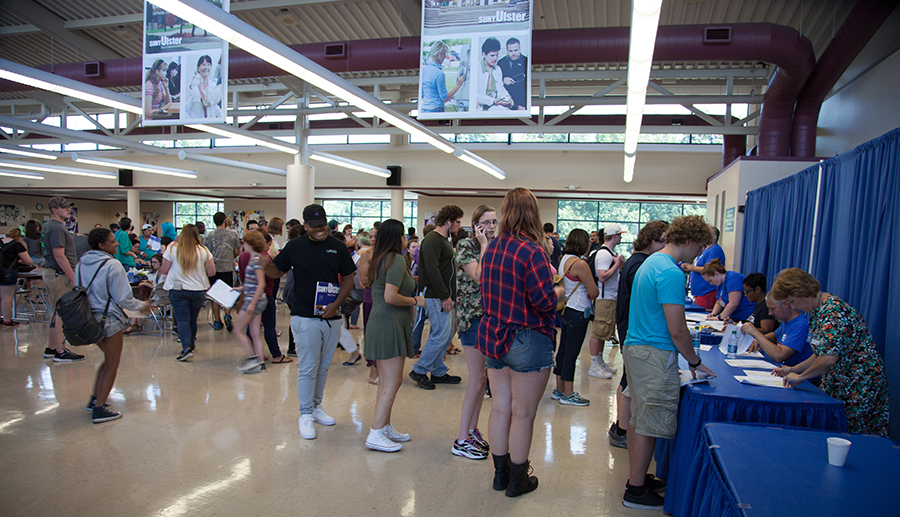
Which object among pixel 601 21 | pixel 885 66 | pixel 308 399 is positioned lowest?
pixel 308 399

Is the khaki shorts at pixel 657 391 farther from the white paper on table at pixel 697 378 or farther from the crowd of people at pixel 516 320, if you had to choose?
the white paper on table at pixel 697 378

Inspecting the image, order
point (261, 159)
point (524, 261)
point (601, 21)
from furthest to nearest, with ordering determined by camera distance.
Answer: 1. point (261, 159)
2. point (601, 21)
3. point (524, 261)

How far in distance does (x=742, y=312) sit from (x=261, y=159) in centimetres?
1349

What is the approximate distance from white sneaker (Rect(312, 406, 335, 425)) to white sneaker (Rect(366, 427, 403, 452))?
1.70 feet

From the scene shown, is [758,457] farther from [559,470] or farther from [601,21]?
[601,21]

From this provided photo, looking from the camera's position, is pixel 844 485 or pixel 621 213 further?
pixel 621 213

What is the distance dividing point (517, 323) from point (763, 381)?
1.30 metres

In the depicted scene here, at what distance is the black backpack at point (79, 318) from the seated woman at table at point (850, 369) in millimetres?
4206

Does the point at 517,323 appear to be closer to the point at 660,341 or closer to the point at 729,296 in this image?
the point at 660,341

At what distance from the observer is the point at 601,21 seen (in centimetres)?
794

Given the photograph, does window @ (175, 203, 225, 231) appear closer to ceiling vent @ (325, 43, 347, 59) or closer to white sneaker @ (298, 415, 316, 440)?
ceiling vent @ (325, 43, 347, 59)

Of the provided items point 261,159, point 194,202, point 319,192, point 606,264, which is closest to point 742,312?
point 606,264

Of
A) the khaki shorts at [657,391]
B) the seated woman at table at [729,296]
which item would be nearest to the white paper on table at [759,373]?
the khaki shorts at [657,391]

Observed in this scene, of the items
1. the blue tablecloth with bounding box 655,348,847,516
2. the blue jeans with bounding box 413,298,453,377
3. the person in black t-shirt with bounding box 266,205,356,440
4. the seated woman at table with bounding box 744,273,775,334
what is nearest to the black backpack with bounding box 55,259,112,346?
the person in black t-shirt with bounding box 266,205,356,440
